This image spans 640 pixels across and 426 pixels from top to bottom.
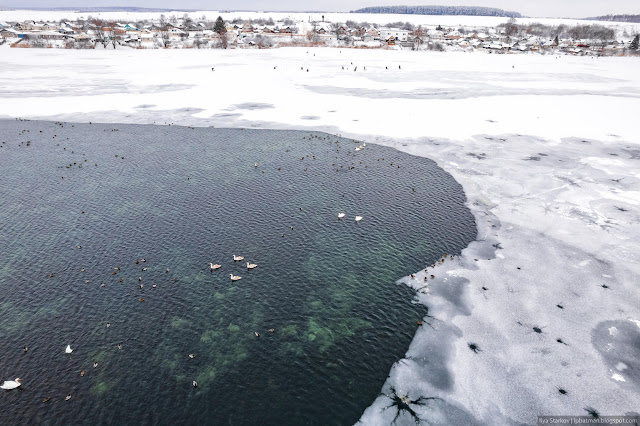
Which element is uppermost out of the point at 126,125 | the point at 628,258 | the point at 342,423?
the point at 126,125

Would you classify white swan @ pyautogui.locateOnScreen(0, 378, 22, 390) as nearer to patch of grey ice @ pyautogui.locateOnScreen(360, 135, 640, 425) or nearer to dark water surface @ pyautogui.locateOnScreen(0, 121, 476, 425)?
dark water surface @ pyautogui.locateOnScreen(0, 121, 476, 425)

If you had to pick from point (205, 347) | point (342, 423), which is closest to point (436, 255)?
point (342, 423)

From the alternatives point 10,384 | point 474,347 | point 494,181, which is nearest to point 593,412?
point 474,347

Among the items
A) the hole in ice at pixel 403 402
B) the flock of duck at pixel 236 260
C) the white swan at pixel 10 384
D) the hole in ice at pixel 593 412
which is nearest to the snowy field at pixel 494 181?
the hole in ice at pixel 403 402

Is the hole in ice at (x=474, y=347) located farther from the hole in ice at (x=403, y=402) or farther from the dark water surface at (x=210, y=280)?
the hole in ice at (x=403, y=402)

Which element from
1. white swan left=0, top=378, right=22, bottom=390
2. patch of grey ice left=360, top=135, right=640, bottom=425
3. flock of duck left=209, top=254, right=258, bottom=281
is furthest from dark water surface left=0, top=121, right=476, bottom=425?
patch of grey ice left=360, top=135, right=640, bottom=425

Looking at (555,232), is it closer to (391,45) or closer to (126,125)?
(126,125)
